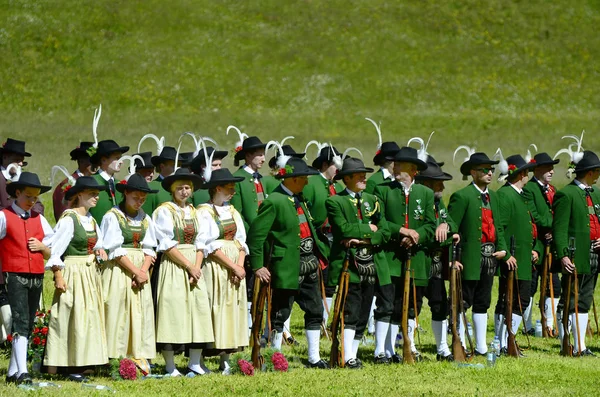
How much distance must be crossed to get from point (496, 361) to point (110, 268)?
15.2 ft

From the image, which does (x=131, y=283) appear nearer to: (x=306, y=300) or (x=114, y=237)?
(x=114, y=237)

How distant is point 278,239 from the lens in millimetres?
11570

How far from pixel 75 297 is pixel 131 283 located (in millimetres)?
709

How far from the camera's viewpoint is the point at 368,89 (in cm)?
5341

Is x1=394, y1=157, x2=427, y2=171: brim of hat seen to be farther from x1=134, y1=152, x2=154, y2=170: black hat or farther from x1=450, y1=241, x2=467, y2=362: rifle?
x1=134, y1=152, x2=154, y2=170: black hat

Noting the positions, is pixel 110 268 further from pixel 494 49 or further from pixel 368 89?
pixel 494 49

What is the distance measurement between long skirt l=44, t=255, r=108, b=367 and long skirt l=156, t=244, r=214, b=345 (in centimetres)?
78

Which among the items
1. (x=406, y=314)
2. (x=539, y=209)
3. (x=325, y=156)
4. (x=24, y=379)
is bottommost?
(x=24, y=379)

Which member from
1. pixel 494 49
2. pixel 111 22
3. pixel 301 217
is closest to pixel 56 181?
pixel 301 217

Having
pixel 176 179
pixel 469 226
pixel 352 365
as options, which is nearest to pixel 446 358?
pixel 352 365

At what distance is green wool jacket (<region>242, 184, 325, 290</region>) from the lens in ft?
37.6

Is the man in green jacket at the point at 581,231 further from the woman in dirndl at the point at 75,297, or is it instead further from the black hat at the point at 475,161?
the woman in dirndl at the point at 75,297

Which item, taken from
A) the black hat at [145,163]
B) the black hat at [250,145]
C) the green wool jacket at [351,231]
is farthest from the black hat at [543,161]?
the black hat at [145,163]

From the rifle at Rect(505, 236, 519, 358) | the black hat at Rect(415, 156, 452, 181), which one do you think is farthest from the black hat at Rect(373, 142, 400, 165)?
the rifle at Rect(505, 236, 519, 358)
